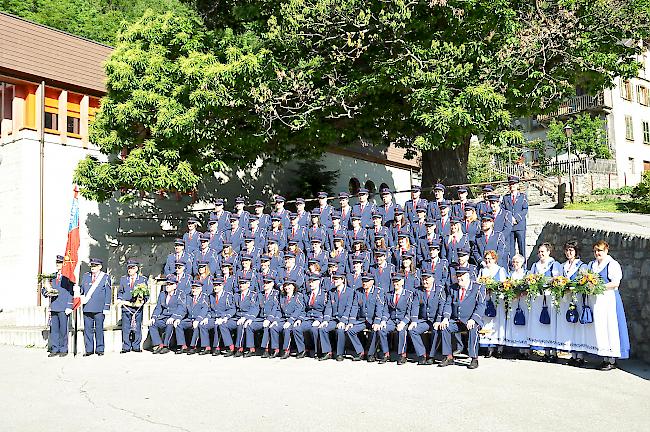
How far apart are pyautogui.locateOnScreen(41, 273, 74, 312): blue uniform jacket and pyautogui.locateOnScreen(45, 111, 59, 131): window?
28.7ft

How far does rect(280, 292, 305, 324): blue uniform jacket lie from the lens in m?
11.0

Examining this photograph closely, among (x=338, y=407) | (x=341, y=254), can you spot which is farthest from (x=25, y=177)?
(x=338, y=407)

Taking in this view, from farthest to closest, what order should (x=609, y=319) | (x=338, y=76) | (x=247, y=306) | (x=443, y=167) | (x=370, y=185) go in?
(x=370, y=185) → (x=443, y=167) → (x=338, y=76) → (x=247, y=306) → (x=609, y=319)

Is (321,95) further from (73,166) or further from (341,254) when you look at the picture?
(73,166)

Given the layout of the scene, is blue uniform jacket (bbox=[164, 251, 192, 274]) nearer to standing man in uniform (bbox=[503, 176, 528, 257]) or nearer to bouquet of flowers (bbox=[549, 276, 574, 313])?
standing man in uniform (bbox=[503, 176, 528, 257])

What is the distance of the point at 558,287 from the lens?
9008 millimetres

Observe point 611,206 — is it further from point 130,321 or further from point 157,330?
point 130,321

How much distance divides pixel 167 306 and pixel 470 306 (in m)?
5.52

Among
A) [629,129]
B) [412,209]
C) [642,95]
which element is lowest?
[412,209]

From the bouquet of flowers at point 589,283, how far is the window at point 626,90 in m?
30.4

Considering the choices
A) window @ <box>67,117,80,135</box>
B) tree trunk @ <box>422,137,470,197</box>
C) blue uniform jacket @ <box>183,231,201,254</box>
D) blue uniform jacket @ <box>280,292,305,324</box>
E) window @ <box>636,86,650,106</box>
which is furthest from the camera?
window @ <box>636,86,650,106</box>

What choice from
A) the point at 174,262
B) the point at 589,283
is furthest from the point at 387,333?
the point at 174,262

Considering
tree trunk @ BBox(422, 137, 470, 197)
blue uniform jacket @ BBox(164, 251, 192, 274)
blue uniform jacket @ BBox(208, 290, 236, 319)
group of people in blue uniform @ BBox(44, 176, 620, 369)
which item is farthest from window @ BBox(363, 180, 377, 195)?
blue uniform jacket @ BBox(208, 290, 236, 319)

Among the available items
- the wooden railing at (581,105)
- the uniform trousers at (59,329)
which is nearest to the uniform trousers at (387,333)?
the uniform trousers at (59,329)
